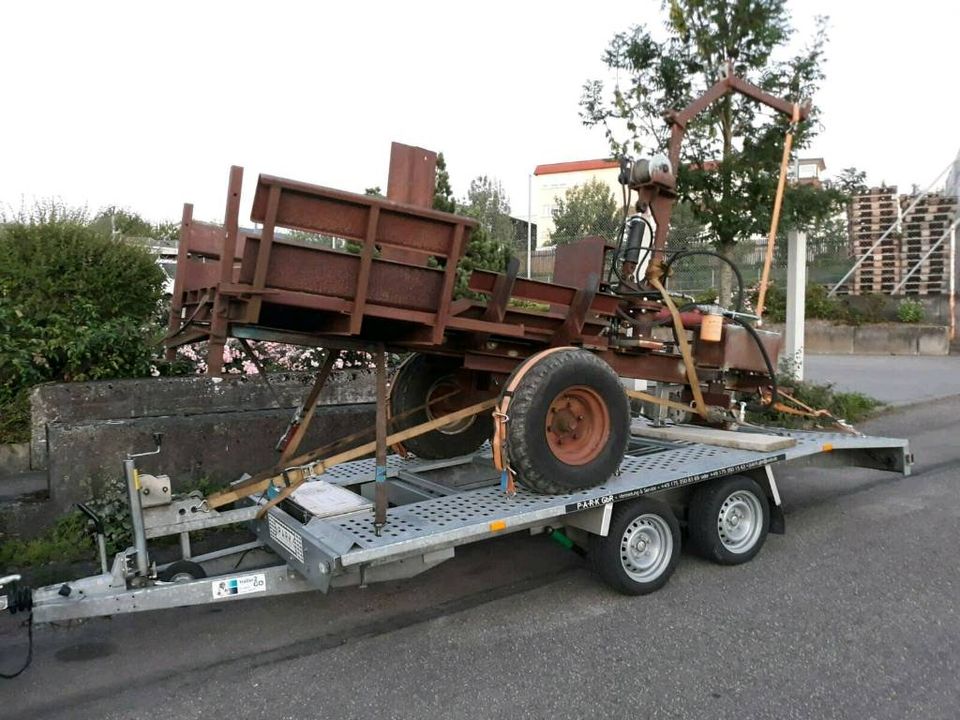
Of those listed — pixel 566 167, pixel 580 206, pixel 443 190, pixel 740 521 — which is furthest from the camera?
pixel 566 167

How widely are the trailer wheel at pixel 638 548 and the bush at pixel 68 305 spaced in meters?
4.22

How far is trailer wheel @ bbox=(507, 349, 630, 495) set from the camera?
409cm

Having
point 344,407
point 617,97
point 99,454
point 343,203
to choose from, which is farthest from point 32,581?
point 617,97

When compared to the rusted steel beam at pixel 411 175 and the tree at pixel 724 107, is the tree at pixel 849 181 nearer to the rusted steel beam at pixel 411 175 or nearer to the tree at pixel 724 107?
the tree at pixel 724 107

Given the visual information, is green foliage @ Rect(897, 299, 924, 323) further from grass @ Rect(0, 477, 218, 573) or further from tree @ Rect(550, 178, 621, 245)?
grass @ Rect(0, 477, 218, 573)

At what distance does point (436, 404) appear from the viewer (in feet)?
18.6

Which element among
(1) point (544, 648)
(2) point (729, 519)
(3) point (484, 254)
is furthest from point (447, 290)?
(3) point (484, 254)

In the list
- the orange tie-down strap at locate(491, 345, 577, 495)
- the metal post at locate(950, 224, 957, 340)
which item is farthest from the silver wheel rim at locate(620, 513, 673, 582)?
the metal post at locate(950, 224, 957, 340)

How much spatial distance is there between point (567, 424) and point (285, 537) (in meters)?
1.75

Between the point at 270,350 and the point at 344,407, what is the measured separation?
1.06 metres

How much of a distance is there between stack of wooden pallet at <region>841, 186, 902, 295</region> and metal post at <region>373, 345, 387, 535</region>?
62.5ft

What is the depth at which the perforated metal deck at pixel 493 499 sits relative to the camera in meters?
3.64

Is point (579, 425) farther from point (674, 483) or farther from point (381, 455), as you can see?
point (381, 455)

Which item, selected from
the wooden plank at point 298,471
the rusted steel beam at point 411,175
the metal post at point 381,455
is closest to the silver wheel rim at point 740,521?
the wooden plank at point 298,471
